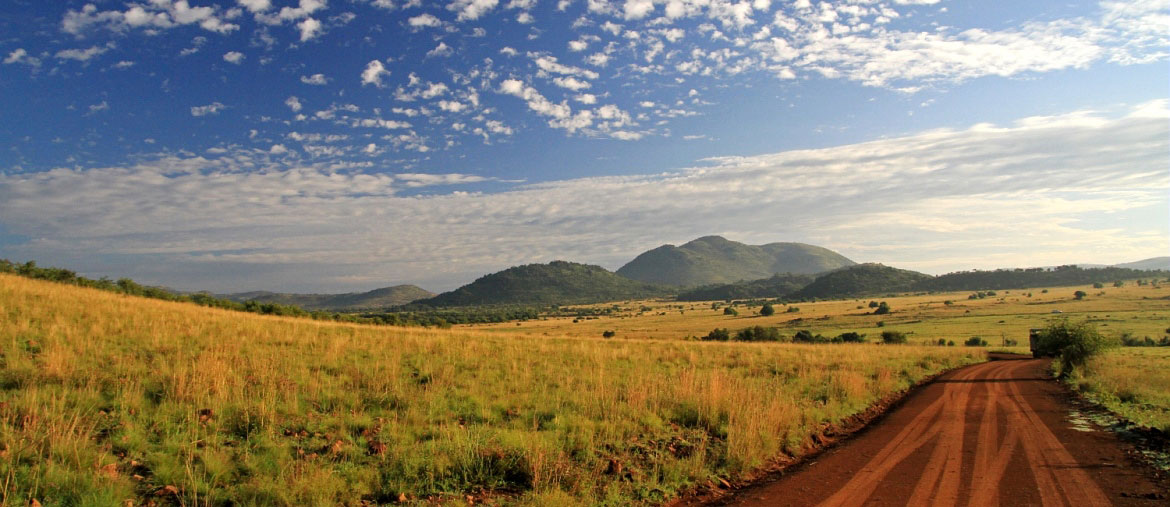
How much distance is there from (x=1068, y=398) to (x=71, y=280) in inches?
2130

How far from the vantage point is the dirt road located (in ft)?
23.5

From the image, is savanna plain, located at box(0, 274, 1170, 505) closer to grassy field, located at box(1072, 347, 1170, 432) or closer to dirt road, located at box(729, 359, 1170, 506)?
grassy field, located at box(1072, 347, 1170, 432)

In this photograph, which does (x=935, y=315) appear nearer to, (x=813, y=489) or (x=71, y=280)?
(x=813, y=489)

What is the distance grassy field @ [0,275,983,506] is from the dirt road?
1.13m

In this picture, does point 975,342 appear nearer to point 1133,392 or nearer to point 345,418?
point 1133,392

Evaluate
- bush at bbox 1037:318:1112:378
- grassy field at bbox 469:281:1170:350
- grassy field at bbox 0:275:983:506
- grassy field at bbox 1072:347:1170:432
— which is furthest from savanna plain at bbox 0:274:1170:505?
grassy field at bbox 469:281:1170:350

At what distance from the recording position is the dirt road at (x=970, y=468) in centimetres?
717

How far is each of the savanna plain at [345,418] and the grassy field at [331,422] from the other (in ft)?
0.12

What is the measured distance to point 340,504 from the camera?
6.24 meters

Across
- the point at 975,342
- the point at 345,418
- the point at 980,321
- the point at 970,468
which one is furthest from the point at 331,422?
the point at 980,321

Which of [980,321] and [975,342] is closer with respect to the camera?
[975,342]

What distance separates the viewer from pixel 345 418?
9.05 meters

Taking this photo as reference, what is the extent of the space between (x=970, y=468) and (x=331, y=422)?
10.5 m

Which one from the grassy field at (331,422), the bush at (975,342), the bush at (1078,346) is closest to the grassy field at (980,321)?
the bush at (975,342)
